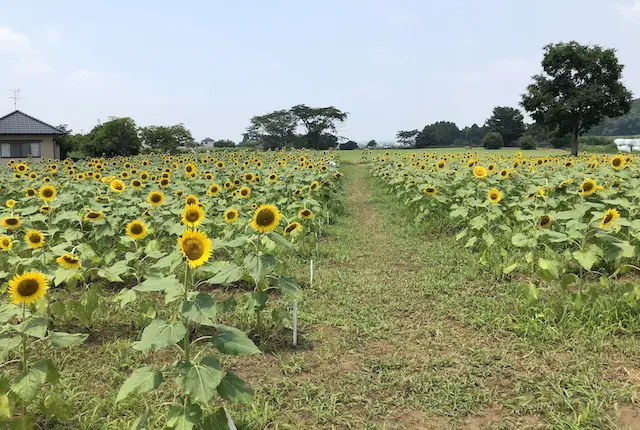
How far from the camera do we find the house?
3250 centimetres

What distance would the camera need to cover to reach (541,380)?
3000mm

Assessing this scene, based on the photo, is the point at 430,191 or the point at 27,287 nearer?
the point at 27,287

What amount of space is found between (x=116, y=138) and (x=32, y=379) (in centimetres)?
2475

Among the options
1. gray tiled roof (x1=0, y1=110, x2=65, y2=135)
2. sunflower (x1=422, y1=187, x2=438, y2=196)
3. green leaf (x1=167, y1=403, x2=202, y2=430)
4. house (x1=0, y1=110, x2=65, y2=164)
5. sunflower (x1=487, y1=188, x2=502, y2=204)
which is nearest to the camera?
green leaf (x1=167, y1=403, x2=202, y2=430)

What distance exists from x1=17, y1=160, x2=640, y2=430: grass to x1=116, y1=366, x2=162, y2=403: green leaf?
1.66ft

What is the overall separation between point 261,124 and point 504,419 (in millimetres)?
68474

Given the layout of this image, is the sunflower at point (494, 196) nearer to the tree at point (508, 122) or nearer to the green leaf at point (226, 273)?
the green leaf at point (226, 273)

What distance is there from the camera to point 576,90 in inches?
1389

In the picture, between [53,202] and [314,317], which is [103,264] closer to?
[53,202]

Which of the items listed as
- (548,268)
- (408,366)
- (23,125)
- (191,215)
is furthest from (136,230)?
(23,125)

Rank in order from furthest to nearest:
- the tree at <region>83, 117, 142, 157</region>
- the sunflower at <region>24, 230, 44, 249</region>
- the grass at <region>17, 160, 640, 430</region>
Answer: the tree at <region>83, 117, 142, 157</region> < the sunflower at <region>24, 230, 44, 249</region> < the grass at <region>17, 160, 640, 430</region>

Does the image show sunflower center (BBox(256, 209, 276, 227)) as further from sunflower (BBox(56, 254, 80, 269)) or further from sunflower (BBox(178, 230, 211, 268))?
sunflower (BBox(56, 254, 80, 269))

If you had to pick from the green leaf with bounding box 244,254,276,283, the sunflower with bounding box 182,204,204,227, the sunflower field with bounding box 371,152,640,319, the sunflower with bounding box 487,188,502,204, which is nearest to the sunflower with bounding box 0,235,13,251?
the sunflower with bounding box 182,204,204,227

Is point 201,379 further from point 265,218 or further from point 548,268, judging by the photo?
point 548,268
